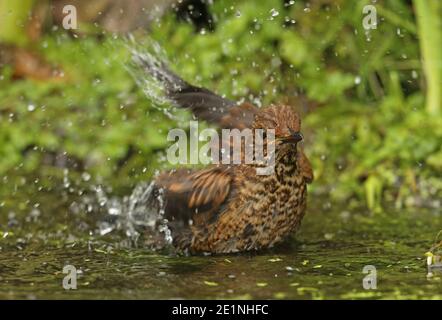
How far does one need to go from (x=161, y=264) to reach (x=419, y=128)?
3048mm

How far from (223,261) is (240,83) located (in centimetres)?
288

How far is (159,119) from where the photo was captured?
8148mm

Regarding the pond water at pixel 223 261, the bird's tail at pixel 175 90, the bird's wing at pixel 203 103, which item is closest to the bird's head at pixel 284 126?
the bird's wing at pixel 203 103

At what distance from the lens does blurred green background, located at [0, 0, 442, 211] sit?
25.1 ft

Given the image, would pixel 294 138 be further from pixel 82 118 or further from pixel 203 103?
pixel 82 118

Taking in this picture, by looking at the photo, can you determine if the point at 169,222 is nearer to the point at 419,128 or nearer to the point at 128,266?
the point at 128,266

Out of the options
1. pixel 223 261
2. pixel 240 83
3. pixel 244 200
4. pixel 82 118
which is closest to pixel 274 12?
pixel 240 83

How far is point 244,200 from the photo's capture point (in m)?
5.59

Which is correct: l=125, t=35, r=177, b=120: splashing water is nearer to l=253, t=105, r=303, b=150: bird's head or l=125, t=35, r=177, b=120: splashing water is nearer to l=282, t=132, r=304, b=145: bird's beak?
l=253, t=105, r=303, b=150: bird's head

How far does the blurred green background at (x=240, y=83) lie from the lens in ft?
25.1

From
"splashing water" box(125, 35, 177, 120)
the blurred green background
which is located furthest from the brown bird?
the blurred green background

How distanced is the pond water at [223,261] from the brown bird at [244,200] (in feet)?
0.39

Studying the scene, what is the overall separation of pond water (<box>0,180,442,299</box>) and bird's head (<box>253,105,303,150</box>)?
0.63m

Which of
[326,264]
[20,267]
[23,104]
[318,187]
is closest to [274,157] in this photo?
[326,264]
